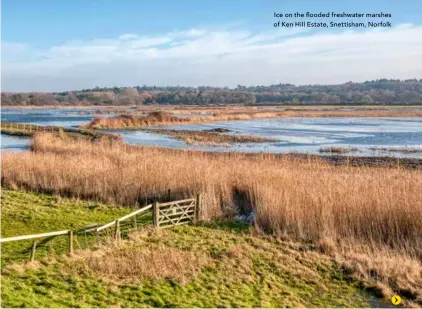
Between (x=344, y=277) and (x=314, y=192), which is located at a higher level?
(x=314, y=192)

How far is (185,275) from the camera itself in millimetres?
9820

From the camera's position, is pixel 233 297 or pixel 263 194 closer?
pixel 233 297

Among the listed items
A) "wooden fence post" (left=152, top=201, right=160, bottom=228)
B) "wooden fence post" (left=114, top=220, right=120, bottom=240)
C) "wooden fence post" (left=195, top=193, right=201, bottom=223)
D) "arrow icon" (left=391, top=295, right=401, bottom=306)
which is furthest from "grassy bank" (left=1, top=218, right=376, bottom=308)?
"wooden fence post" (left=195, top=193, right=201, bottom=223)

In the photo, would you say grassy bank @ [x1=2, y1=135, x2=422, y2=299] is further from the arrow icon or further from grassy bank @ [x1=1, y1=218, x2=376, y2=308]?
grassy bank @ [x1=1, y1=218, x2=376, y2=308]

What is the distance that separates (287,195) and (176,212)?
3382mm

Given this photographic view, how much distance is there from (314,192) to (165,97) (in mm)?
176932

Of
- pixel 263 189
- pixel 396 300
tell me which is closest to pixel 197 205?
pixel 263 189

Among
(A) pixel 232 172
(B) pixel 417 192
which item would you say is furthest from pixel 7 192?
(B) pixel 417 192

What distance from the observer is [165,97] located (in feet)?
620

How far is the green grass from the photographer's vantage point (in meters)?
11.0

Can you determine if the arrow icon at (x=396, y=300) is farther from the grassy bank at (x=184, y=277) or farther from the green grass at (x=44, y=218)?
the green grass at (x=44, y=218)

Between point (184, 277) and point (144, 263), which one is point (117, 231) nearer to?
point (144, 263)

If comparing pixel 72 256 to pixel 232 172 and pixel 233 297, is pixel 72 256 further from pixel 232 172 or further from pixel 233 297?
pixel 232 172

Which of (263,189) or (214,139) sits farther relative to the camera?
(214,139)
